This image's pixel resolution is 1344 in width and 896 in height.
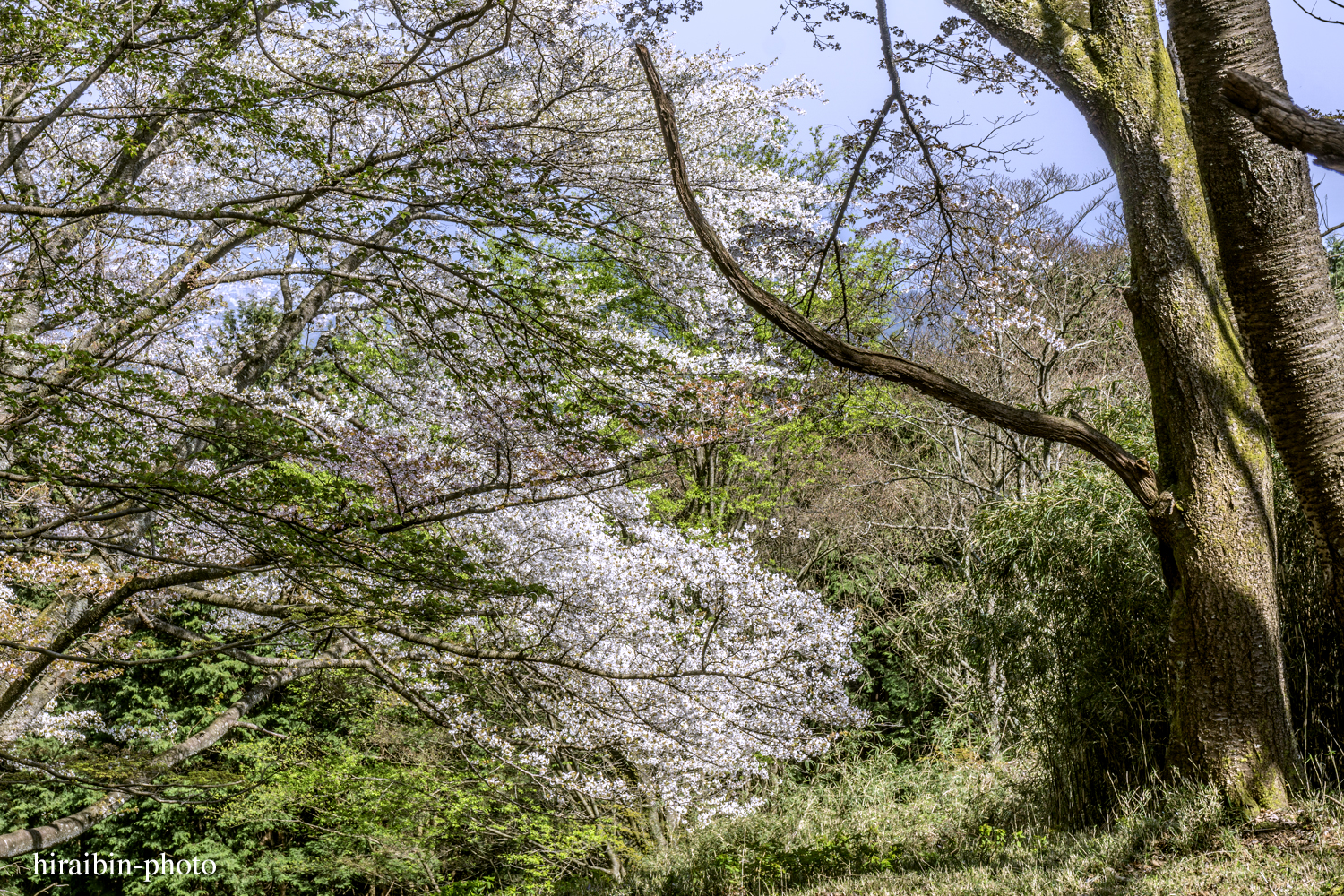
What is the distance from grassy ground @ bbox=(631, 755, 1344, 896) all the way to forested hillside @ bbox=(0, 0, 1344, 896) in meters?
0.03

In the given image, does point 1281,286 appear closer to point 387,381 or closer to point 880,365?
point 880,365

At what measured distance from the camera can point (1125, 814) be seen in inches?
161

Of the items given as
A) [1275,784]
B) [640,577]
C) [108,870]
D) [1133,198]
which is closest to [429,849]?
[640,577]

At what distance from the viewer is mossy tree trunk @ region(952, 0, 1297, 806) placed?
3.80 meters

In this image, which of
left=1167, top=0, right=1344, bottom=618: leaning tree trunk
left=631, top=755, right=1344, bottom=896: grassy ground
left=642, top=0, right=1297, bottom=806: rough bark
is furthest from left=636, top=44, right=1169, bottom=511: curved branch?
left=631, top=755, right=1344, bottom=896: grassy ground

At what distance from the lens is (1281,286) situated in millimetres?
3543

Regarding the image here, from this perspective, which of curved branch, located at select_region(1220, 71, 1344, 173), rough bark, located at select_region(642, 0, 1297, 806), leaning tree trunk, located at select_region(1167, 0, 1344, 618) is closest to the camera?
curved branch, located at select_region(1220, 71, 1344, 173)

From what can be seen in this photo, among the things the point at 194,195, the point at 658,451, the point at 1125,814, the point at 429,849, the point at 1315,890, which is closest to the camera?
the point at 1315,890

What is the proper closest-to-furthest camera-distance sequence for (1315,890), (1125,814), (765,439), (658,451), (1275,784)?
1. (1315,890)
2. (1275,784)
3. (1125,814)
4. (658,451)
5. (765,439)

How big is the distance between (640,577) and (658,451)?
3.34 m

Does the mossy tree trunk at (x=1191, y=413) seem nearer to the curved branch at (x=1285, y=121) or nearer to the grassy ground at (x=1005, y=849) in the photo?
the grassy ground at (x=1005, y=849)

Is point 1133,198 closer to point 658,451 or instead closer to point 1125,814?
point 658,451

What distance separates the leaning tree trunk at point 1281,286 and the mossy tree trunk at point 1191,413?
0.39 metres

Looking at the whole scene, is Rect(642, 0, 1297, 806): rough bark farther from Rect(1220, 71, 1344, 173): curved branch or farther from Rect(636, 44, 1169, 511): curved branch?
Rect(1220, 71, 1344, 173): curved branch
